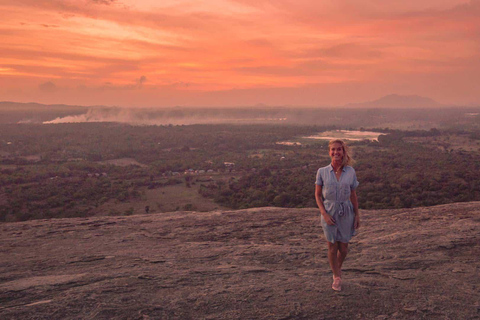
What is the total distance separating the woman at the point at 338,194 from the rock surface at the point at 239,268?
1.01 m

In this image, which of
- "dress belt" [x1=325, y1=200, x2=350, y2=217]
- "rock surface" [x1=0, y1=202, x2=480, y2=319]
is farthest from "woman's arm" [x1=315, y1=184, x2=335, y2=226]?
"rock surface" [x1=0, y1=202, x2=480, y2=319]

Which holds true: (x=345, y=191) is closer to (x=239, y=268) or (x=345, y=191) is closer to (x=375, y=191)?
(x=239, y=268)

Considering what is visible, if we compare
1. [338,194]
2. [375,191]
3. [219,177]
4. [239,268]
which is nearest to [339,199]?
[338,194]

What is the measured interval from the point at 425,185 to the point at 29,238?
36.4 metres

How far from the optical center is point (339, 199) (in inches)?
202

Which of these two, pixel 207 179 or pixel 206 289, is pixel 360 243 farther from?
pixel 207 179

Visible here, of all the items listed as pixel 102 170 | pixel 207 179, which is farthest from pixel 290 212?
pixel 102 170

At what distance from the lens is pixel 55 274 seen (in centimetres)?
697

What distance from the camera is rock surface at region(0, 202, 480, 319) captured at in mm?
5105

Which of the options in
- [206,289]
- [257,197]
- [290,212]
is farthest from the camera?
[257,197]

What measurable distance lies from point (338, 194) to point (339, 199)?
7 centimetres

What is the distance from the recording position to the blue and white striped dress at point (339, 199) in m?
5.09

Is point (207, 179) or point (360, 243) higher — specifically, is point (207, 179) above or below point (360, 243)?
below

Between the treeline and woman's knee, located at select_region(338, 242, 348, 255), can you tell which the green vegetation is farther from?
woman's knee, located at select_region(338, 242, 348, 255)
